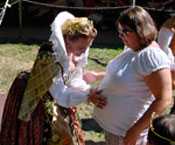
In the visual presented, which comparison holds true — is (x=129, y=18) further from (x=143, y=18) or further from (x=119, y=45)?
(x=119, y=45)

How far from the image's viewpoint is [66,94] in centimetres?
359

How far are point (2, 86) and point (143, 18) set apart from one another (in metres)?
3.83

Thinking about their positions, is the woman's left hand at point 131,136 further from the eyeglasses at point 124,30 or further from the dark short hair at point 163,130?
the dark short hair at point 163,130

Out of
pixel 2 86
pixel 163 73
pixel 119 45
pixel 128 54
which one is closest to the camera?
pixel 163 73

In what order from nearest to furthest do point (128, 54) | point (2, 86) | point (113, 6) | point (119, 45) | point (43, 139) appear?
point (128, 54) → point (43, 139) → point (2, 86) → point (119, 45) → point (113, 6)

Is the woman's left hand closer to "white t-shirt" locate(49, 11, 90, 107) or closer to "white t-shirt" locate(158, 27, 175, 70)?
"white t-shirt" locate(49, 11, 90, 107)

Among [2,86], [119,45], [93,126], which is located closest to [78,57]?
[93,126]

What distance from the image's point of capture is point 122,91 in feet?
11.5

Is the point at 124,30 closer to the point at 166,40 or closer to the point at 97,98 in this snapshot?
the point at 97,98

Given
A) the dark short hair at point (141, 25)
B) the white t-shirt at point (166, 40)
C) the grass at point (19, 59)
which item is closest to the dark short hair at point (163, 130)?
the dark short hair at point (141, 25)

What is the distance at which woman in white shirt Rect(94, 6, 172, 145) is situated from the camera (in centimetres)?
333

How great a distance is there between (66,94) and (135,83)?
0.42 m

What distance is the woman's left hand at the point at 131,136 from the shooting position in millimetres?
3414

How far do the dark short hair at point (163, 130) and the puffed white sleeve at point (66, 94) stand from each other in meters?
1.23
